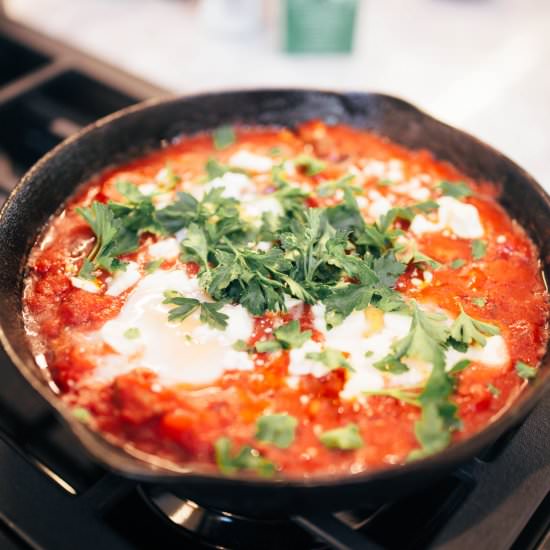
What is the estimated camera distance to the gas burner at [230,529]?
5.30ft

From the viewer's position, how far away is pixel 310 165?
2193 millimetres

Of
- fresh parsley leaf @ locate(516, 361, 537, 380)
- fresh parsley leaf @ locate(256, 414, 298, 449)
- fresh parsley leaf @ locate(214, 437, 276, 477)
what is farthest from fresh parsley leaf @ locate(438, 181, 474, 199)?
fresh parsley leaf @ locate(214, 437, 276, 477)

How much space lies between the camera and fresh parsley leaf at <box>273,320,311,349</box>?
5.21ft

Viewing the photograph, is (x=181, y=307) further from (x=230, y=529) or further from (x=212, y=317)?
(x=230, y=529)

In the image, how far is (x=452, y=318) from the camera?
170 centimetres

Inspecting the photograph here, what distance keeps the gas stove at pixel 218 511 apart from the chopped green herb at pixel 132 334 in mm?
244

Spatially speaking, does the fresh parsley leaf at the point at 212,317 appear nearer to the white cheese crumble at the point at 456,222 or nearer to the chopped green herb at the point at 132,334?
the chopped green herb at the point at 132,334

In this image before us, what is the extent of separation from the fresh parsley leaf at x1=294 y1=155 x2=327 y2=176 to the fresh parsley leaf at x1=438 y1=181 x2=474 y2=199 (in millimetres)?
379

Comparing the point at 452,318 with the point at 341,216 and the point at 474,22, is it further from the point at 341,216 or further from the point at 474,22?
the point at 474,22

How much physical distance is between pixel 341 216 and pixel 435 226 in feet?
0.97

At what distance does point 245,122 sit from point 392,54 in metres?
1.18

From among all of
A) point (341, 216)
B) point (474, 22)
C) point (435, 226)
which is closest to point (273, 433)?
point (341, 216)

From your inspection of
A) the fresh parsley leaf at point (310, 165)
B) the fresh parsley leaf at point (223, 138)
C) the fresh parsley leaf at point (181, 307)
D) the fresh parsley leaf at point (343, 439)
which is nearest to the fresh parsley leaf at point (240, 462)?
the fresh parsley leaf at point (343, 439)

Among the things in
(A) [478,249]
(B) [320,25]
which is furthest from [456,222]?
(B) [320,25]
